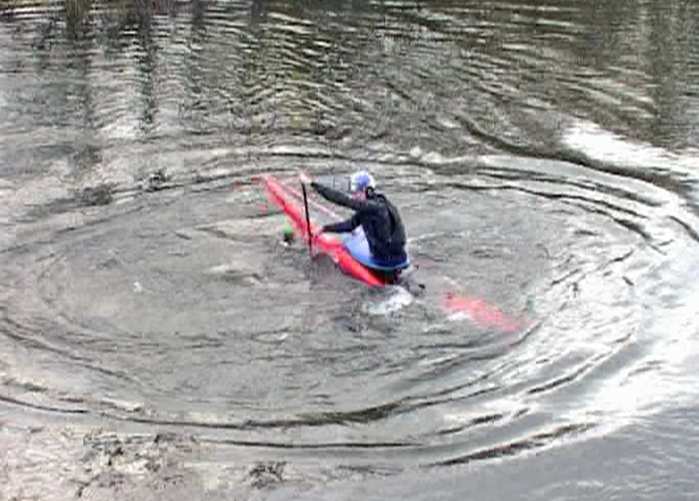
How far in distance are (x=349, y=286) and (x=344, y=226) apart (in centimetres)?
90

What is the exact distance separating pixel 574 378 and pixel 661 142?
971cm

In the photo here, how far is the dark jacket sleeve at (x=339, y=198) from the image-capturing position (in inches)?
536

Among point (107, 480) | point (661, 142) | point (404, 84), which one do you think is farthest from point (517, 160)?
point (107, 480)

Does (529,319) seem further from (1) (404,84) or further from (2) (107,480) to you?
(1) (404,84)

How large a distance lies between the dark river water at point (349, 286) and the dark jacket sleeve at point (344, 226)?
464 mm

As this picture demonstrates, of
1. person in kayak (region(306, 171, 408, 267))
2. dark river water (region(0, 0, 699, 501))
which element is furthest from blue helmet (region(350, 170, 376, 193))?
dark river water (region(0, 0, 699, 501))

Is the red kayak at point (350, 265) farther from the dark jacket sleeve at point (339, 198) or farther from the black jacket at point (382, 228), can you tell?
the dark jacket sleeve at point (339, 198)

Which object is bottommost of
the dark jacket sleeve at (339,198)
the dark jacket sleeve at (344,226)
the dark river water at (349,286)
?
the dark river water at (349,286)

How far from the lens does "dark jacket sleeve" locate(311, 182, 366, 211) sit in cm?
1361

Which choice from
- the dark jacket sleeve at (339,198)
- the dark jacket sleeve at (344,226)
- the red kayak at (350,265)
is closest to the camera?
the red kayak at (350,265)

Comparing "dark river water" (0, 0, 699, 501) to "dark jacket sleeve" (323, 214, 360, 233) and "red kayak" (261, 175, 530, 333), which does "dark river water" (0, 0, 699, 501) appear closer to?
"red kayak" (261, 175, 530, 333)

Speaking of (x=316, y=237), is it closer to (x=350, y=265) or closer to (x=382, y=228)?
(x=350, y=265)

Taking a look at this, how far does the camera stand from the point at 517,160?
1878 cm

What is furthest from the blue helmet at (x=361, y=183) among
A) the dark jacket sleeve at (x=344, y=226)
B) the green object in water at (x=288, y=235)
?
the green object in water at (x=288, y=235)
